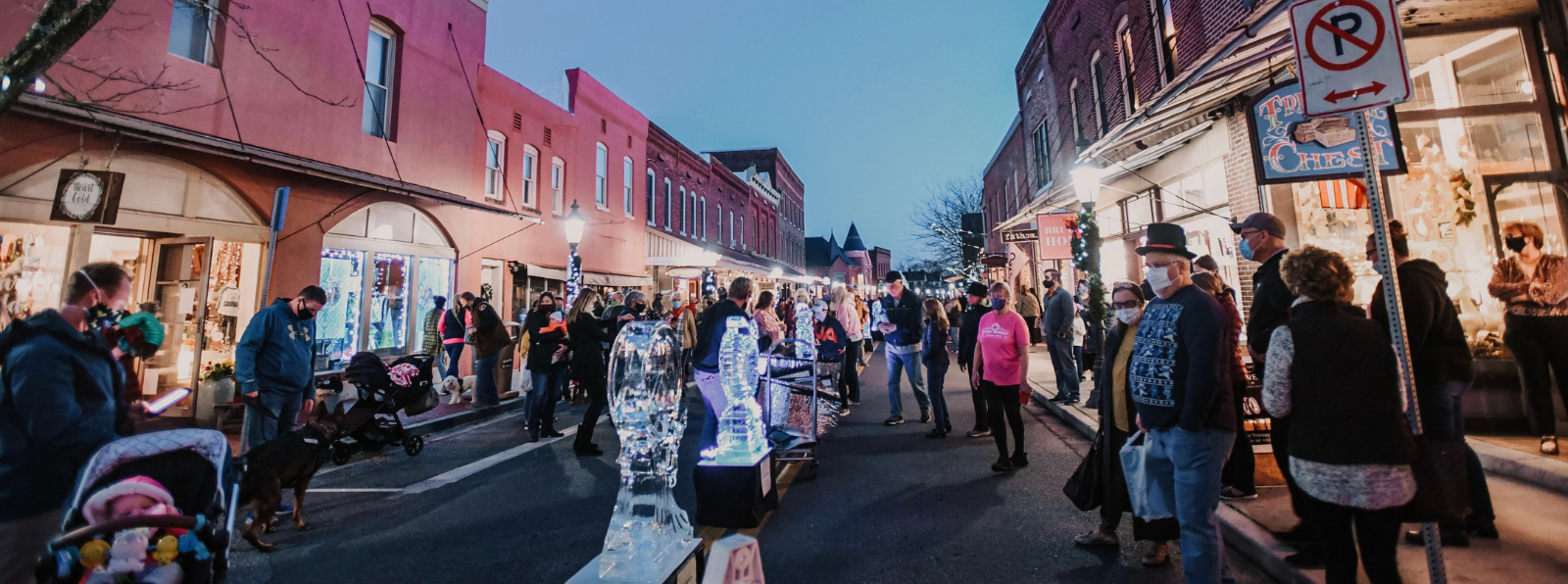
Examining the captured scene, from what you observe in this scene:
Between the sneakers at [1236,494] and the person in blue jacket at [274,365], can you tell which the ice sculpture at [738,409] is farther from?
the person in blue jacket at [274,365]

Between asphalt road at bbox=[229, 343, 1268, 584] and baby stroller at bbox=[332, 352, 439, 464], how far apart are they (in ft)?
0.63

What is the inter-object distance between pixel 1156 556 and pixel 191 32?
40.8 feet

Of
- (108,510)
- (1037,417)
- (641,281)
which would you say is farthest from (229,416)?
(641,281)

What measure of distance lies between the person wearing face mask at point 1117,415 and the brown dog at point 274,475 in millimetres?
5200

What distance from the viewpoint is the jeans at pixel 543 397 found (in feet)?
22.8

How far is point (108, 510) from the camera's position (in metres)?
2.26

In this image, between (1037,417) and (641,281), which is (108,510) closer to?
(1037,417)

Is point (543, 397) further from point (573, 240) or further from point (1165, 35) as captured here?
point (1165, 35)

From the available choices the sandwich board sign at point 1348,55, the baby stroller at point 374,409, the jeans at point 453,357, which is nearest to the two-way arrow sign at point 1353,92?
the sandwich board sign at point 1348,55

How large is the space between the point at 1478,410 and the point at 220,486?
9269mm

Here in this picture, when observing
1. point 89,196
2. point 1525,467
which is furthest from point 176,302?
point 1525,467

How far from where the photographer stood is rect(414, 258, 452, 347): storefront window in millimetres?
11570

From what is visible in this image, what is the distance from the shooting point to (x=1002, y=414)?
17.4 ft

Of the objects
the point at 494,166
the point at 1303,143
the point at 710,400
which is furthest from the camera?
the point at 494,166
